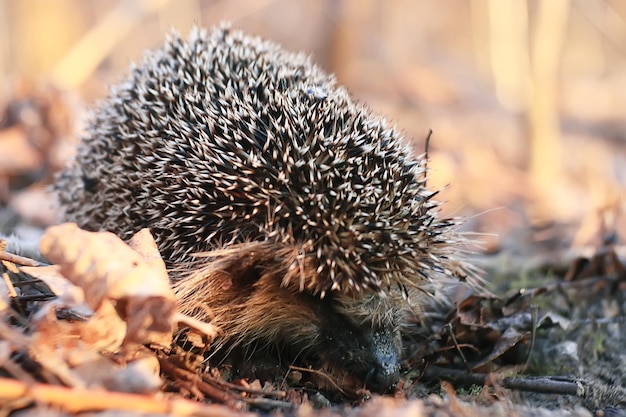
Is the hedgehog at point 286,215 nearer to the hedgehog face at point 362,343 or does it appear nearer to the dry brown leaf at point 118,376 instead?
the hedgehog face at point 362,343

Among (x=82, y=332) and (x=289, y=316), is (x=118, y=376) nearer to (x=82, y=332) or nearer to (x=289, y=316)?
(x=82, y=332)

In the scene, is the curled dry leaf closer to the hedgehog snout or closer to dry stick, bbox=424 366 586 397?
the hedgehog snout

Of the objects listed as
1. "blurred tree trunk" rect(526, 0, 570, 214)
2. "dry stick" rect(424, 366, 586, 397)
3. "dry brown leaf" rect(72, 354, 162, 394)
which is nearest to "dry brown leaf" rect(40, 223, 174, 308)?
"dry brown leaf" rect(72, 354, 162, 394)

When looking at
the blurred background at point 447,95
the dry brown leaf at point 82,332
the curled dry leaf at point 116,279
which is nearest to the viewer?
the dry brown leaf at point 82,332

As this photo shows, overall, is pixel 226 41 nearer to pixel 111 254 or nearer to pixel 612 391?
pixel 111 254

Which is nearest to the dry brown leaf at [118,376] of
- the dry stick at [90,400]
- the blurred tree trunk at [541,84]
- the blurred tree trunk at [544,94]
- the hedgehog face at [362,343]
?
the dry stick at [90,400]

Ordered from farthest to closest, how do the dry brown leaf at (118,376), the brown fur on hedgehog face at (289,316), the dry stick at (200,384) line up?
the brown fur on hedgehog face at (289,316) < the dry stick at (200,384) < the dry brown leaf at (118,376)

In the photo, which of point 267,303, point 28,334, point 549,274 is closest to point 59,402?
point 28,334
